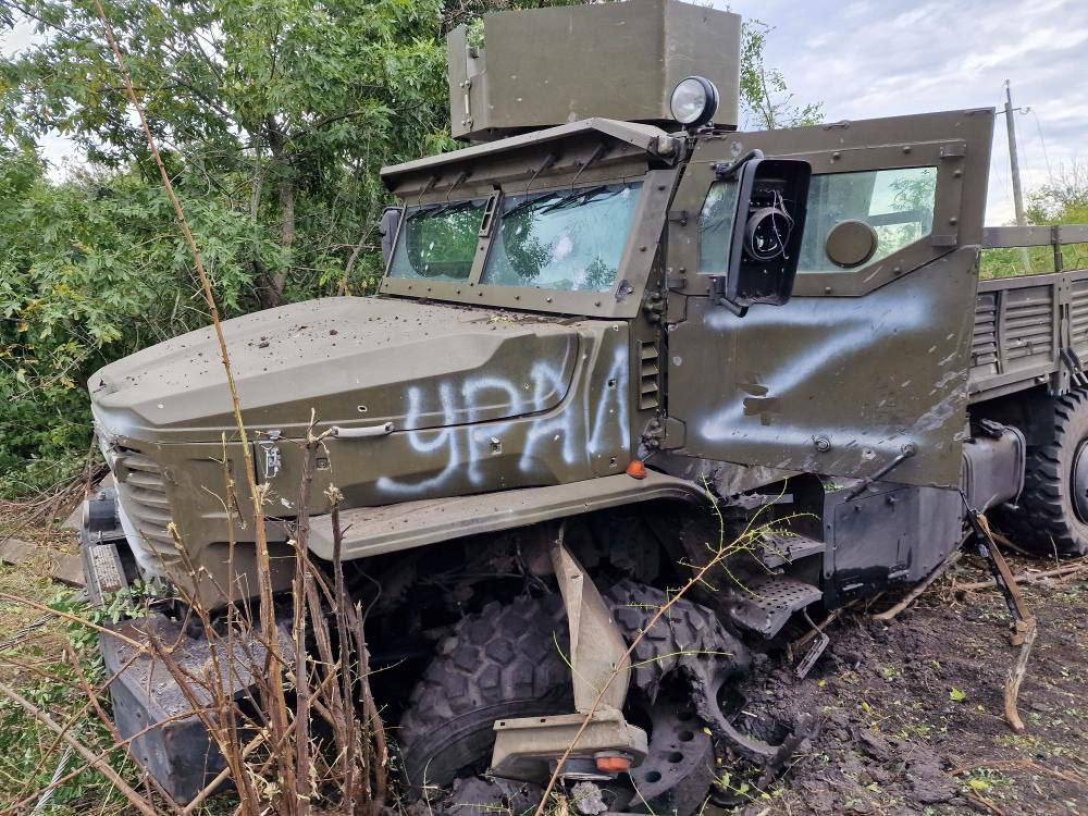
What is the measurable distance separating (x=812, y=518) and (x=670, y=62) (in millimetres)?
2260

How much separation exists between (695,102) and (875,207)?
2.89 feet

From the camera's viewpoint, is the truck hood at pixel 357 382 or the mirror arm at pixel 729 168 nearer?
the truck hood at pixel 357 382

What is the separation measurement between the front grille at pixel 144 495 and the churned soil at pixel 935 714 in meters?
2.10

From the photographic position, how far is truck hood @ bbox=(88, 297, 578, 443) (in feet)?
8.49

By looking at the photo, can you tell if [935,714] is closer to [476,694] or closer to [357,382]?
[476,694]

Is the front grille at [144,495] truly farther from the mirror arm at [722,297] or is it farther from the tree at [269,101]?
the tree at [269,101]

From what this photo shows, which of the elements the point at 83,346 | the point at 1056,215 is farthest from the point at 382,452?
the point at 1056,215

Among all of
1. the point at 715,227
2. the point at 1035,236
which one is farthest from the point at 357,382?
the point at 1035,236

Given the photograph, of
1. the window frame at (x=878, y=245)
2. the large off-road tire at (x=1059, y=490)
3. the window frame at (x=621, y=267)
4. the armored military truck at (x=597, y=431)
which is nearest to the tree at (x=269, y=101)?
the armored military truck at (x=597, y=431)

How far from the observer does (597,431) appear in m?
3.01

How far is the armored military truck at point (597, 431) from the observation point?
8.52 feet

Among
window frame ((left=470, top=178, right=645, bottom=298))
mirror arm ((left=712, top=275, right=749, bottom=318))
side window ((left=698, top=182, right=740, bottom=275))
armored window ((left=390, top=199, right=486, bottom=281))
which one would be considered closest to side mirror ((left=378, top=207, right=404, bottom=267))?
armored window ((left=390, top=199, right=486, bottom=281))

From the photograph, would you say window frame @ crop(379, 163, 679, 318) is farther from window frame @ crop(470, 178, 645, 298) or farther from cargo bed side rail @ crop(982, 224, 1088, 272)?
cargo bed side rail @ crop(982, 224, 1088, 272)

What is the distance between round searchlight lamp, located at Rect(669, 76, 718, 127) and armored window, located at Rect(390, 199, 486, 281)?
3.23ft
